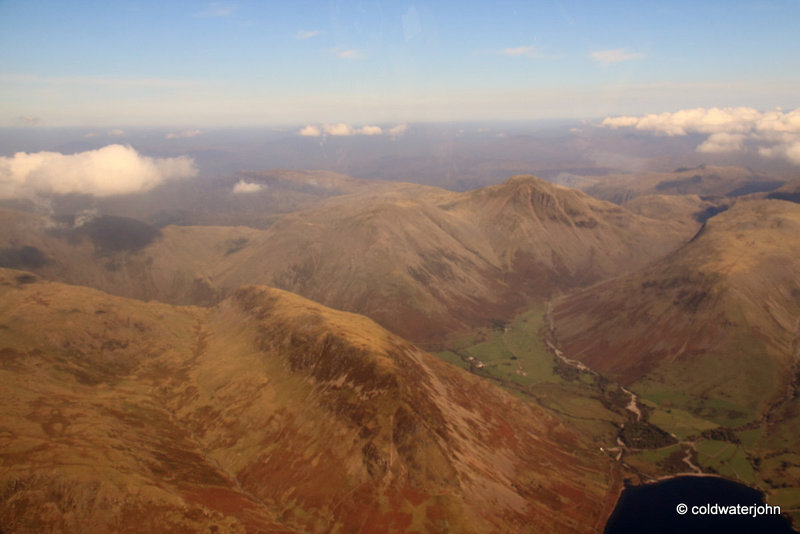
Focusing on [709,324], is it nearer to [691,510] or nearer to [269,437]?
[691,510]

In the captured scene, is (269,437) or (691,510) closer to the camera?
(269,437)

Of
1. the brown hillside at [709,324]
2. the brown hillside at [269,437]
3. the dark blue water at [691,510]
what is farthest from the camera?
the brown hillside at [709,324]

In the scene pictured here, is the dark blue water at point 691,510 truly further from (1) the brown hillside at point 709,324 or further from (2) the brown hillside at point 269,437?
(1) the brown hillside at point 709,324

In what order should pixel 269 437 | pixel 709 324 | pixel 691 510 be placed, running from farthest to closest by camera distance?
pixel 709 324, pixel 691 510, pixel 269 437

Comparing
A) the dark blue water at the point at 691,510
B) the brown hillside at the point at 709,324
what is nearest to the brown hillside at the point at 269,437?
the dark blue water at the point at 691,510

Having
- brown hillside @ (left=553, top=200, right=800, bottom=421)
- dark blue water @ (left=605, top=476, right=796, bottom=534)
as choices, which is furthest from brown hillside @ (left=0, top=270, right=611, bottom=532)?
brown hillside @ (left=553, top=200, right=800, bottom=421)

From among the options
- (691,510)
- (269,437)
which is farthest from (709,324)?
(269,437)

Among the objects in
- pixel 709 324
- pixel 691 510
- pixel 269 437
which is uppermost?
pixel 269 437

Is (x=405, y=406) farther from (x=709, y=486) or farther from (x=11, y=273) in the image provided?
(x=11, y=273)

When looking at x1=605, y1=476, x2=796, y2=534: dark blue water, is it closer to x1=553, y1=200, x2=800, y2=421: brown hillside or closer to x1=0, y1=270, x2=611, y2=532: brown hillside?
x1=0, y1=270, x2=611, y2=532: brown hillside

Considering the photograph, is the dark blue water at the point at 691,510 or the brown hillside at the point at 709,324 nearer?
the dark blue water at the point at 691,510
